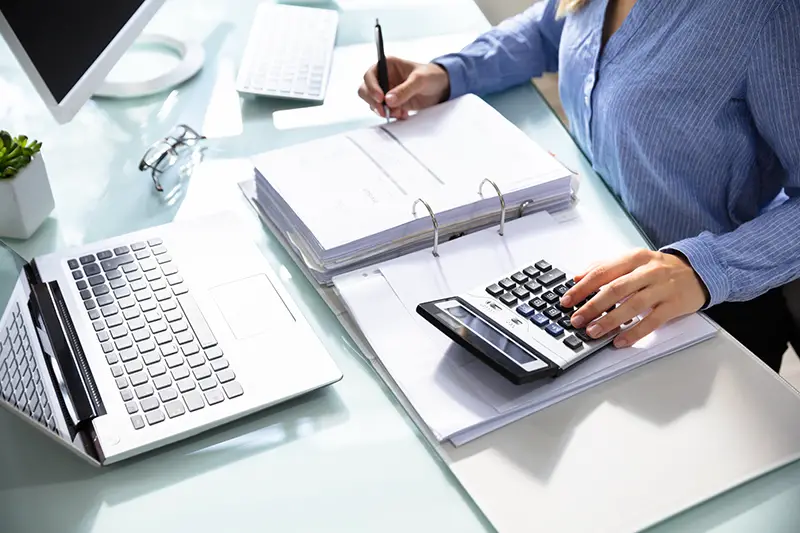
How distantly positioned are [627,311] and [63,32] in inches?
26.4

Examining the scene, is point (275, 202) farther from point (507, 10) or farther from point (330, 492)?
point (507, 10)

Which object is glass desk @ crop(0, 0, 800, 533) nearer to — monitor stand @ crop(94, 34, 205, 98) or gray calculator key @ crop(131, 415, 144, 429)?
gray calculator key @ crop(131, 415, 144, 429)

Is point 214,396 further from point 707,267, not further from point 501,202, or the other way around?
point 707,267

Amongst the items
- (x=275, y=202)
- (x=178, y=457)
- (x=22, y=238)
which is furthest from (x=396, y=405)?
(x=22, y=238)

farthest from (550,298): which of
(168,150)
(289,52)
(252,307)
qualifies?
(289,52)

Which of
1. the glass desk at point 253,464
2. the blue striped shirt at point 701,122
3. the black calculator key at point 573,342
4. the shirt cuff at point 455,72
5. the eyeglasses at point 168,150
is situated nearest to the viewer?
the glass desk at point 253,464

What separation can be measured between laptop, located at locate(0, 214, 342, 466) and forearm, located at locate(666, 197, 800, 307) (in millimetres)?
398

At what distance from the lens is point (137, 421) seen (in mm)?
723

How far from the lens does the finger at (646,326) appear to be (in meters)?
0.81

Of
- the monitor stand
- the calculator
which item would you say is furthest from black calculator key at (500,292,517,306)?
the monitor stand

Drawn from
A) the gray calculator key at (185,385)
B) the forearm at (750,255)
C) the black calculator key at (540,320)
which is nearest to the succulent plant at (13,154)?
the gray calculator key at (185,385)

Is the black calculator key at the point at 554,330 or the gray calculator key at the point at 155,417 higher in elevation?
the black calculator key at the point at 554,330

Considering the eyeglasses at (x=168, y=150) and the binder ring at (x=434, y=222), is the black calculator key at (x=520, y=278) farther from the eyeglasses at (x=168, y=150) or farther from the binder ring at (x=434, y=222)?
the eyeglasses at (x=168, y=150)

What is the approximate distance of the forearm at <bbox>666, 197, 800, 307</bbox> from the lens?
87 centimetres
